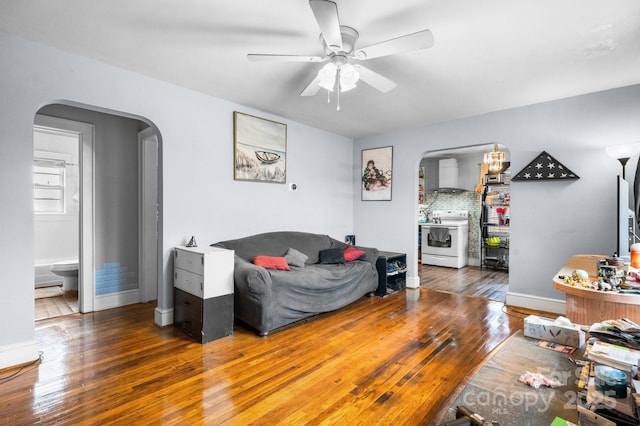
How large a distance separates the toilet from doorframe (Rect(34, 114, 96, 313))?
0.81 meters

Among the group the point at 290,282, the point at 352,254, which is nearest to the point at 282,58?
the point at 290,282

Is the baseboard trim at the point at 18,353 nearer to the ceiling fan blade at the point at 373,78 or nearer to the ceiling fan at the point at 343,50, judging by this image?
the ceiling fan at the point at 343,50

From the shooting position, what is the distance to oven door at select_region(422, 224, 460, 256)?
6.42 meters

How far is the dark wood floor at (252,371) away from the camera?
1.85m

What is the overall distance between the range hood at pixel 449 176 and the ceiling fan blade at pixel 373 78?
5.06 metres

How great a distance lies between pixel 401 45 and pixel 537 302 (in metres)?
3.55

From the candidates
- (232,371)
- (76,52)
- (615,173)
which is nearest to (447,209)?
(615,173)

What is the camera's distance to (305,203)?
4.79 metres

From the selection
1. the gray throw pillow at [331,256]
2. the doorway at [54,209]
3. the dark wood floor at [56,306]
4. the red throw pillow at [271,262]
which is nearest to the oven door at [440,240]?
the gray throw pillow at [331,256]

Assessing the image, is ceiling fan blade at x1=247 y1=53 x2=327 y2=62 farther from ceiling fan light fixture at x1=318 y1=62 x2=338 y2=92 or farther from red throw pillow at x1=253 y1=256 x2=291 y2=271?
red throw pillow at x1=253 y1=256 x2=291 y2=271

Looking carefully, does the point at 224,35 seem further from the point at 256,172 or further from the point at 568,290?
the point at 568,290

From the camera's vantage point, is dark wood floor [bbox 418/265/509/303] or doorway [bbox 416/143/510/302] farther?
doorway [bbox 416/143/510/302]

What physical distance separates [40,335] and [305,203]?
329 centimetres

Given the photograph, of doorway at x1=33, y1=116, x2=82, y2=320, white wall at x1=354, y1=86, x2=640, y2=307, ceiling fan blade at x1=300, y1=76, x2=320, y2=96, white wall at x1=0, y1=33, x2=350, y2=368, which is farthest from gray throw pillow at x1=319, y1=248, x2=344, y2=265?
doorway at x1=33, y1=116, x2=82, y2=320
